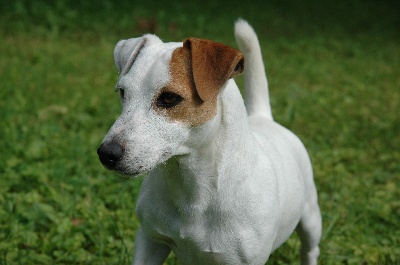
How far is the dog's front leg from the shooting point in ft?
11.8

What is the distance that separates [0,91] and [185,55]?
4898mm

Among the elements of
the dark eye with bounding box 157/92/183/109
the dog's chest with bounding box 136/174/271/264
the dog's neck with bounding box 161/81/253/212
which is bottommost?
the dog's chest with bounding box 136/174/271/264

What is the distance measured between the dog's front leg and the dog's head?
0.74 m

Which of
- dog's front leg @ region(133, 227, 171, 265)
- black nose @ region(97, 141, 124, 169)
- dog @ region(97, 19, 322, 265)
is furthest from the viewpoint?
dog's front leg @ region(133, 227, 171, 265)

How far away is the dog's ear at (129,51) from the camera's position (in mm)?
3295

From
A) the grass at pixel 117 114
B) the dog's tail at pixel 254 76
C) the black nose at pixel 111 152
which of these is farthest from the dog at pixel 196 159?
the grass at pixel 117 114

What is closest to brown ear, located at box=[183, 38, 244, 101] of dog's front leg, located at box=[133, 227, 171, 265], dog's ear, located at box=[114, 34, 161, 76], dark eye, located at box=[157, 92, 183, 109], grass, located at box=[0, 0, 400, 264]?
dark eye, located at box=[157, 92, 183, 109]

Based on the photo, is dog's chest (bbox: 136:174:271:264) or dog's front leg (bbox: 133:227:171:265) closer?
dog's chest (bbox: 136:174:271:264)

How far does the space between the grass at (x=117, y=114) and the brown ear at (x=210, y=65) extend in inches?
70.0

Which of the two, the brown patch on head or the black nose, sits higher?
the brown patch on head

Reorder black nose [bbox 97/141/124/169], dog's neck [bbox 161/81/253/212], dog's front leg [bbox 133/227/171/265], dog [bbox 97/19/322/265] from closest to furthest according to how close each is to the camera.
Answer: black nose [bbox 97/141/124/169] < dog [bbox 97/19/322/265] < dog's neck [bbox 161/81/253/212] < dog's front leg [bbox 133/227/171/265]

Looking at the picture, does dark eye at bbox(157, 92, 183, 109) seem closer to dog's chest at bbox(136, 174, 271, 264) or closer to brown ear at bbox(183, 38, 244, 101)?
brown ear at bbox(183, 38, 244, 101)

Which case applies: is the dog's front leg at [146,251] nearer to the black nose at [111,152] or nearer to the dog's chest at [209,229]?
the dog's chest at [209,229]

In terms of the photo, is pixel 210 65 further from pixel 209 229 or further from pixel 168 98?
pixel 209 229
